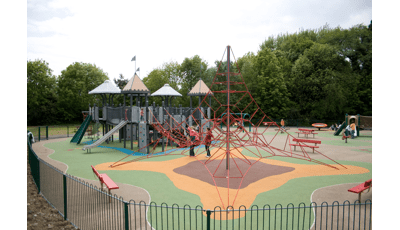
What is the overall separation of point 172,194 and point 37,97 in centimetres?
4432

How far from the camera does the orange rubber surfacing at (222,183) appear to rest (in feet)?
29.1

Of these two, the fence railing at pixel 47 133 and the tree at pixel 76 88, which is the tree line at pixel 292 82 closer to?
the tree at pixel 76 88

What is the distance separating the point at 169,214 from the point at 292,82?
4180cm

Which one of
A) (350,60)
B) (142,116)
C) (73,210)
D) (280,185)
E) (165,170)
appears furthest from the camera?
(350,60)

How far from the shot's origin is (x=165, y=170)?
501 inches

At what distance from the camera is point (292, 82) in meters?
44.6

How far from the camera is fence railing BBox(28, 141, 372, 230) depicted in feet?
19.9

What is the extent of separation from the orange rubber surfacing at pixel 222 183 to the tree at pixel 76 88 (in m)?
38.0

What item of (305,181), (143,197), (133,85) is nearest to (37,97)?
(133,85)

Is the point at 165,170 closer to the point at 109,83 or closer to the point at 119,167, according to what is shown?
the point at 119,167

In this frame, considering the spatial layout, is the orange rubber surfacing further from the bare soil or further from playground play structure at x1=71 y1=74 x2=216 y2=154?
the bare soil

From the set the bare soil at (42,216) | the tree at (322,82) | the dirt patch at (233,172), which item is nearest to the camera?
the bare soil at (42,216)

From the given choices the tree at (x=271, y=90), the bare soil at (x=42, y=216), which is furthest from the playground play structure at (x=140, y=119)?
the tree at (x=271, y=90)

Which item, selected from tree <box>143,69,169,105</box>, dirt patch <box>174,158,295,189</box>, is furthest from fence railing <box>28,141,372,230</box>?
tree <box>143,69,169,105</box>
